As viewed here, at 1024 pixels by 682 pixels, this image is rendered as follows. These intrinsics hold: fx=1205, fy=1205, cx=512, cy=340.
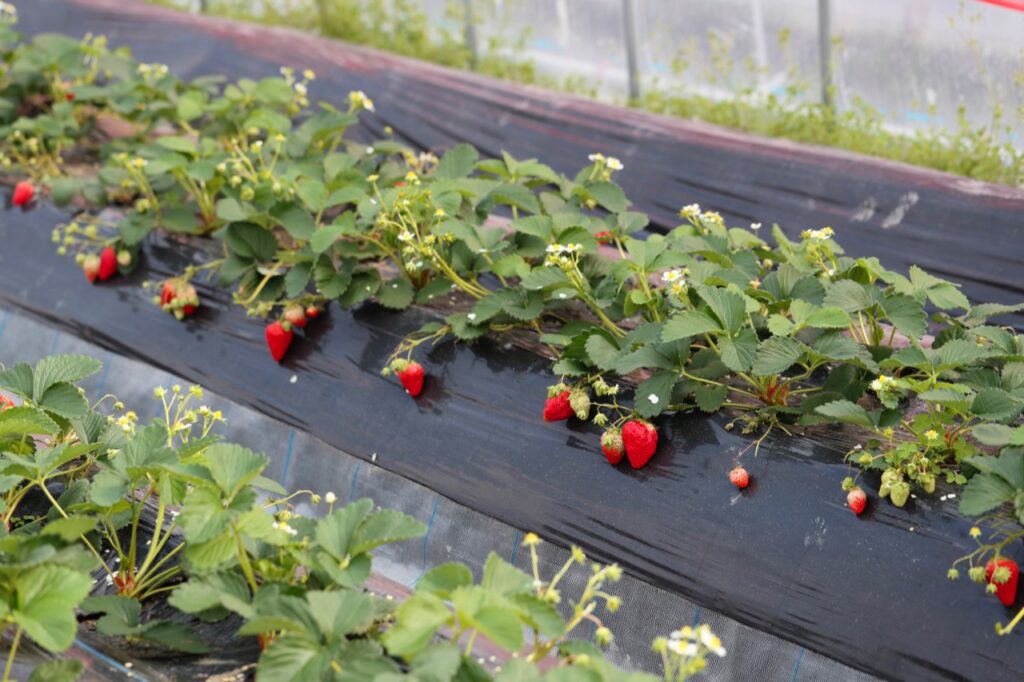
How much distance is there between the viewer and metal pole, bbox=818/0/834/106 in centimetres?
503

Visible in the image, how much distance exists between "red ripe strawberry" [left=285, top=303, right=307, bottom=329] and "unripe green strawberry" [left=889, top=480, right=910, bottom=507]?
1978mm

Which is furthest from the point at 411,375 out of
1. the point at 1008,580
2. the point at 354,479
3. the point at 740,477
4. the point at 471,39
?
the point at 471,39

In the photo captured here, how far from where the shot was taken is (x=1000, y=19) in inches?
181

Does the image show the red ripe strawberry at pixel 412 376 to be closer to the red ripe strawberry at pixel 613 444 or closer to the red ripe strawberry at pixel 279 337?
the red ripe strawberry at pixel 279 337

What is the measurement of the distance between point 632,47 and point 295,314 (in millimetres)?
2517

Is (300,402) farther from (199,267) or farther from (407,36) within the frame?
(407,36)

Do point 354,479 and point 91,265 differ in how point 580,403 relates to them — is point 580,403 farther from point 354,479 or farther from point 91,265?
Answer: point 91,265

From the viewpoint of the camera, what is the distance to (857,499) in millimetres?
2895

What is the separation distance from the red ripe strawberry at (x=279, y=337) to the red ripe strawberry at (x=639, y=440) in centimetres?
129

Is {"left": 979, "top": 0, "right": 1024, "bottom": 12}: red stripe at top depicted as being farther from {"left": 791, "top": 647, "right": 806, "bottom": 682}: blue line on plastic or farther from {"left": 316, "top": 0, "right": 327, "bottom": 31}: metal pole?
{"left": 316, "top": 0, "right": 327, "bottom": 31}: metal pole

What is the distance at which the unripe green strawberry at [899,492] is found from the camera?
2830 millimetres

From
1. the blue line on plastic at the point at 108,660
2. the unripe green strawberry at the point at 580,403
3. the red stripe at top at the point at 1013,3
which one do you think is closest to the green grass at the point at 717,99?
the red stripe at top at the point at 1013,3

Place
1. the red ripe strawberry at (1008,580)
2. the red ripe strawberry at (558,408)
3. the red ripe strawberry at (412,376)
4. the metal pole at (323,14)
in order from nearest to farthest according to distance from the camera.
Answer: the red ripe strawberry at (1008,580) < the red ripe strawberry at (558,408) < the red ripe strawberry at (412,376) < the metal pole at (323,14)

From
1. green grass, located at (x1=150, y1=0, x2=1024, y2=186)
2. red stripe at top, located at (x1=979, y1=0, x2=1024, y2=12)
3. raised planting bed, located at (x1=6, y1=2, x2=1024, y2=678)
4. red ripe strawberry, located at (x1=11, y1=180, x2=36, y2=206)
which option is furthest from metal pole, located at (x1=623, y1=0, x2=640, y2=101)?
red ripe strawberry, located at (x1=11, y1=180, x2=36, y2=206)
